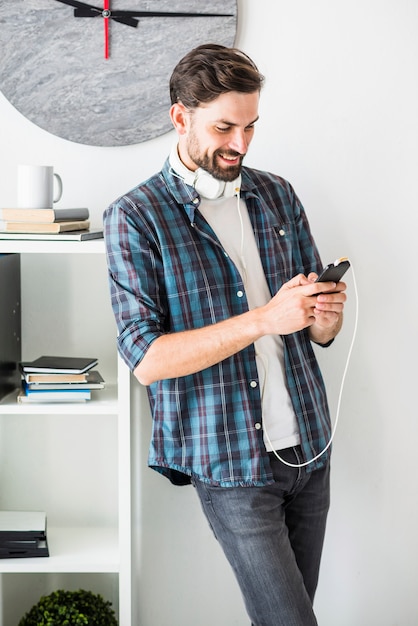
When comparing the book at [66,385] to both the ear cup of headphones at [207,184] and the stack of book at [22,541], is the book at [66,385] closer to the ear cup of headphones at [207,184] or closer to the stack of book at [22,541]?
the stack of book at [22,541]

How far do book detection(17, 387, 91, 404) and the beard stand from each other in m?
0.59

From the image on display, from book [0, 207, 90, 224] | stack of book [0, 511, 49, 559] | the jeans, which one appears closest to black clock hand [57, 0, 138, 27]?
book [0, 207, 90, 224]

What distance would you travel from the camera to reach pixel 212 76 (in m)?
1.48

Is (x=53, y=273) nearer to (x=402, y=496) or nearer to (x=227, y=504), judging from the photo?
(x=227, y=504)

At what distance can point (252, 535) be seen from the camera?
4.80 ft

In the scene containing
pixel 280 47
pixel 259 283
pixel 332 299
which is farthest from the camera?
pixel 280 47

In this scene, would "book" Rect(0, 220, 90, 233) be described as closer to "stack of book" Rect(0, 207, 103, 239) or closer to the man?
"stack of book" Rect(0, 207, 103, 239)

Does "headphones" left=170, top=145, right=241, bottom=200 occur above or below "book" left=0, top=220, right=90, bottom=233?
above

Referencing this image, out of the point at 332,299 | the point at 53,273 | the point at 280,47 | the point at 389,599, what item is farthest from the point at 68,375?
the point at 389,599

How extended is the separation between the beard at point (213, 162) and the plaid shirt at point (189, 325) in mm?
65

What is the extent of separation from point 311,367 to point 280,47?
811 mm

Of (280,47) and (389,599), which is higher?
Result: (280,47)

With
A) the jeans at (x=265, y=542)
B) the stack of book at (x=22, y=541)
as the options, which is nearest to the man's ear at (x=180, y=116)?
the jeans at (x=265, y=542)

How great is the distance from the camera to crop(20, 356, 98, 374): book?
5.82 feet
